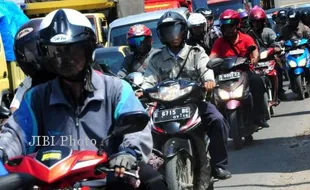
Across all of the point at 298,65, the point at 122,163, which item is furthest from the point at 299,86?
the point at 122,163

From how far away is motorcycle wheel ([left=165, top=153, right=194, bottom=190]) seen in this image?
6535 mm

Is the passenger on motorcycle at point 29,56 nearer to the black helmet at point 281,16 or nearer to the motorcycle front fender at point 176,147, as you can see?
the motorcycle front fender at point 176,147

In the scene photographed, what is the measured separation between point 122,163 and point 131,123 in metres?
0.19

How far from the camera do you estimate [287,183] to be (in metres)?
8.14

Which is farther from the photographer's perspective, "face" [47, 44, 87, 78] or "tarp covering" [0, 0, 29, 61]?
"tarp covering" [0, 0, 29, 61]

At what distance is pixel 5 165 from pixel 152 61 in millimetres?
4397

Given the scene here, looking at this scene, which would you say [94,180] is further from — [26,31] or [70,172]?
[26,31]

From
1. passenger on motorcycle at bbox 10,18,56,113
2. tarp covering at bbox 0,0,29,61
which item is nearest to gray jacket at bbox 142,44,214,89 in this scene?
passenger on motorcycle at bbox 10,18,56,113

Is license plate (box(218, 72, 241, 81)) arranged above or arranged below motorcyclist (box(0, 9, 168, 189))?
below

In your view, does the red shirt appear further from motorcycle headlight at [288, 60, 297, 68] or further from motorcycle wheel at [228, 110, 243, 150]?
motorcycle headlight at [288, 60, 297, 68]

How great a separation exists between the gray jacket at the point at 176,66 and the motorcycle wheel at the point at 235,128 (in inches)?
104

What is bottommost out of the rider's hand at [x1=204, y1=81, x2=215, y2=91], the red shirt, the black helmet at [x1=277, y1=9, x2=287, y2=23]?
the black helmet at [x1=277, y1=9, x2=287, y2=23]

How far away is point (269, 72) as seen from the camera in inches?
550

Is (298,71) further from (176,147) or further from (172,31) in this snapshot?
(176,147)
